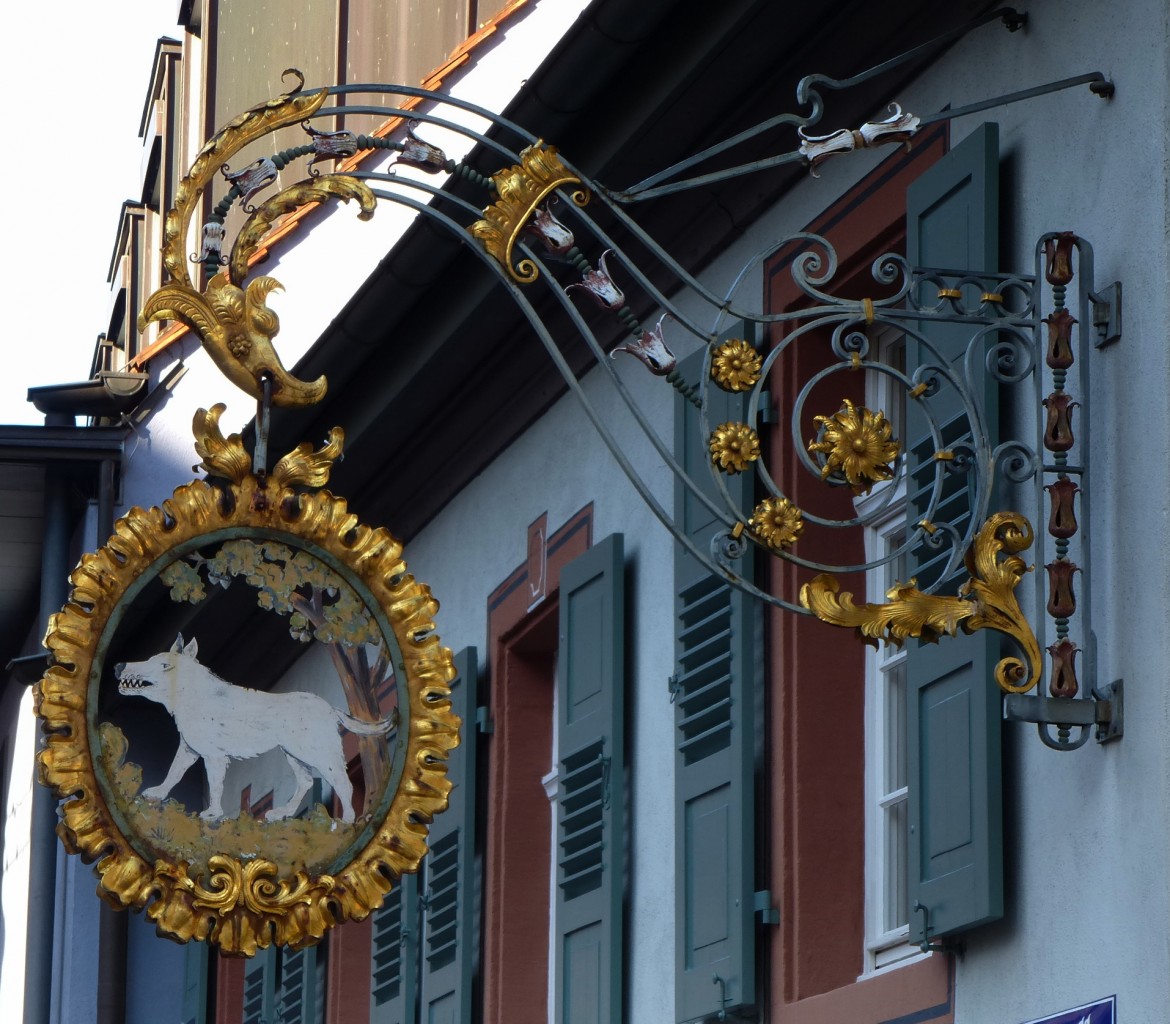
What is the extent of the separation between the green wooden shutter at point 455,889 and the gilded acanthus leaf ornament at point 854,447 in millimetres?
4271

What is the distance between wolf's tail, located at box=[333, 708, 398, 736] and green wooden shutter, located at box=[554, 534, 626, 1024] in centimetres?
290

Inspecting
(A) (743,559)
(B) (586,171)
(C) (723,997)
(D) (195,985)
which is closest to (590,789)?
(A) (743,559)

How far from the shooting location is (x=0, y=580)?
16.1m

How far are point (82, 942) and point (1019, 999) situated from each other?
8994 millimetres

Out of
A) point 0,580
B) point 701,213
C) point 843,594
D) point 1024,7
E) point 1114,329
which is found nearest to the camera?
point 843,594

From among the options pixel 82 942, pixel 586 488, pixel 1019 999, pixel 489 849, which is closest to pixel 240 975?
pixel 82 942

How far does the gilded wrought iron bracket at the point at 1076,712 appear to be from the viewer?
18.4 feet

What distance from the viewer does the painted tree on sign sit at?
18.2ft

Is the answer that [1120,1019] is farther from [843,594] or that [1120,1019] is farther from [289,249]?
[289,249]

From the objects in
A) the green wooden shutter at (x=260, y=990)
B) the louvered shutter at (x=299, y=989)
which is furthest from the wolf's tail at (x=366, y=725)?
the green wooden shutter at (x=260, y=990)

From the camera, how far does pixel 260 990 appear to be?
12.9 m

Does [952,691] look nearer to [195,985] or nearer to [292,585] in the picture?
[292,585]

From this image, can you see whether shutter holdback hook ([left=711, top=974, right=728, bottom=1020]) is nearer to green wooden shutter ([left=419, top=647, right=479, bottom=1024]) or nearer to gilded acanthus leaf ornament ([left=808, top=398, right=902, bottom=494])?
gilded acanthus leaf ornament ([left=808, top=398, right=902, bottom=494])

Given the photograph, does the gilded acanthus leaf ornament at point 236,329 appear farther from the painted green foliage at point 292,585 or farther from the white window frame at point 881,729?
the white window frame at point 881,729
